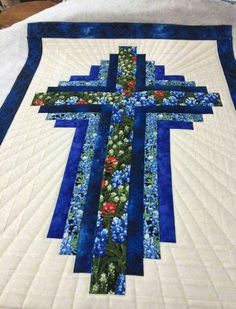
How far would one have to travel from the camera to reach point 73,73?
5.38 ft

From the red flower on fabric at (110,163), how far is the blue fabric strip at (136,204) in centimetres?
7

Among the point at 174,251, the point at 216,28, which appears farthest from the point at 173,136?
the point at 216,28

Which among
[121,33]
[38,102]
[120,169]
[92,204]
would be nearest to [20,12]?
[121,33]

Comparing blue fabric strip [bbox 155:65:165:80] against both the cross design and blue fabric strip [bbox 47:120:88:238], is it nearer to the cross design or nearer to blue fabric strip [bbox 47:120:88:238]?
the cross design

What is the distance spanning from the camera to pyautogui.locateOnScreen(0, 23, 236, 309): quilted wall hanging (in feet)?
3.12

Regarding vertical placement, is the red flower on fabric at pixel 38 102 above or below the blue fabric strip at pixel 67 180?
above

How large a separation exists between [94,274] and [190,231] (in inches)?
13.1

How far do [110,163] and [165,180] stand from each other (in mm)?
222

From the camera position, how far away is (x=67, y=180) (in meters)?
1.21

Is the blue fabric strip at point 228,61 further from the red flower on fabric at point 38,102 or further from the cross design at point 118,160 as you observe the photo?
the red flower on fabric at point 38,102

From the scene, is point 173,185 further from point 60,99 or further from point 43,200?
point 60,99

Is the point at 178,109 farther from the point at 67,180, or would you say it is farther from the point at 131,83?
the point at 67,180

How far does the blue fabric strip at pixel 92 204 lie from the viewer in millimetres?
1001

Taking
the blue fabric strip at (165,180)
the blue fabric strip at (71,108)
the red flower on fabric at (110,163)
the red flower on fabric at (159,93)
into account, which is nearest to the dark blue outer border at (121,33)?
the blue fabric strip at (71,108)
